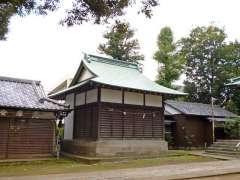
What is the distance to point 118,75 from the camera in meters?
22.0

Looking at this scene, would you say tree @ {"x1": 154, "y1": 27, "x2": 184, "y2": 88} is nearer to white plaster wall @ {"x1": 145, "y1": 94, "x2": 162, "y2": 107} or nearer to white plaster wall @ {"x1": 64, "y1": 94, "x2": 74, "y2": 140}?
white plaster wall @ {"x1": 145, "y1": 94, "x2": 162, "y2": 107}

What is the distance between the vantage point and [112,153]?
1861 centimetres

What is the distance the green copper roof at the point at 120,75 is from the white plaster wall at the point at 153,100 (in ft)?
2.21

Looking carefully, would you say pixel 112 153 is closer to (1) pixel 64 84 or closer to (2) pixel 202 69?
(2) pixel 202 69

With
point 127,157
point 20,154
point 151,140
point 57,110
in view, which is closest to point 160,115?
point 151,140

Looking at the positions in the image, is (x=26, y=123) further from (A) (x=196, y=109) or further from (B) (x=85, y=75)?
(A) (x=196, y=109)

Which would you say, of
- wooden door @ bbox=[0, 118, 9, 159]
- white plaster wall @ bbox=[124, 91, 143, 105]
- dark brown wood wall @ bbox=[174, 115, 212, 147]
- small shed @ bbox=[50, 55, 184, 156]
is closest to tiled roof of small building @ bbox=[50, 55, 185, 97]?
small shed @ bbox=[50, 55, 184, 156]

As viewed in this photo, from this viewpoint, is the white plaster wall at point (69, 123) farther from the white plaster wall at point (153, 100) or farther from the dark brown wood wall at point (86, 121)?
the white plaster wall at point (153, 100)

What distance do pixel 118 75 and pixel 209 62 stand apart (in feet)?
64.4

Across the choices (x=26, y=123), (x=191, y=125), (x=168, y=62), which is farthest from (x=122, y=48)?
(x=26, y=123)

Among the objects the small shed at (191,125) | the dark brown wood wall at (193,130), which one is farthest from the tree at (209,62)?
the dark brown wood wall at (193,130)

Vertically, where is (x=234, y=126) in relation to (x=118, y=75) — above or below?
below

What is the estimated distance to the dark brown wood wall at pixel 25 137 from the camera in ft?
56.0

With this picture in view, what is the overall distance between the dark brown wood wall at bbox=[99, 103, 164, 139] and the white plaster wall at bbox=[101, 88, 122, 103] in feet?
1.08
